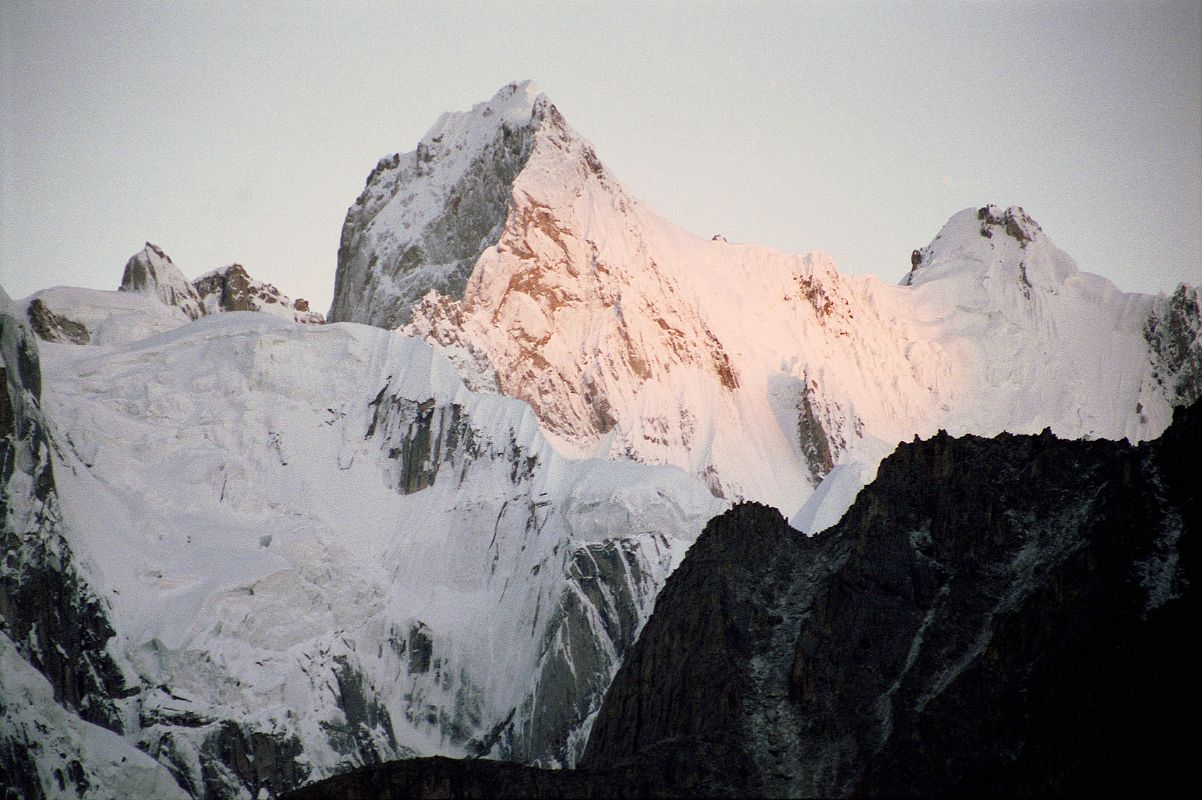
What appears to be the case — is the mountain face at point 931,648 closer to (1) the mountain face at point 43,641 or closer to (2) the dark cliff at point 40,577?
(1) the mountain face at point 43,641

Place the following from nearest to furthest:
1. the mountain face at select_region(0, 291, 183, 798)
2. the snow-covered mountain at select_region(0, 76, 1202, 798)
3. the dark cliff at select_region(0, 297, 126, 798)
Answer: the mountain face at select_region(0, 291, 183, 798)
the dark cliff at select_region(0, 297, 126, 798)
the snow-covered mountain at select_region(0, 76, 1202, 798)

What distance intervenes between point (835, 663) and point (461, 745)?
5486 centimetres

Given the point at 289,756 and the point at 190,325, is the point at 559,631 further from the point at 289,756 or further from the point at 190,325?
the point at 190,325

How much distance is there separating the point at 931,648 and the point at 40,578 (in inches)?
2798

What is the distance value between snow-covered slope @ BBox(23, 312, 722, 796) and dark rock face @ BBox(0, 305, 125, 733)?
308cm

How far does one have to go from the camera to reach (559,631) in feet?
501

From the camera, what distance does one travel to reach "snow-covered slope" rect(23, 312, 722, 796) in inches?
5856

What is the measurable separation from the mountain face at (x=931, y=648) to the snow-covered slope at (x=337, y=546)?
33002 mm

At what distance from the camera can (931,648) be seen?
338ft

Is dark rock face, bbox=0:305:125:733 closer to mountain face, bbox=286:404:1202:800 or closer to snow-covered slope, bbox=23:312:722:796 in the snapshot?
snow-covered slope, bbox=23:312:722:796

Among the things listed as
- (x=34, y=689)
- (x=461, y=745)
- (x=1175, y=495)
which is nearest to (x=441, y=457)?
(x=461, y=745)

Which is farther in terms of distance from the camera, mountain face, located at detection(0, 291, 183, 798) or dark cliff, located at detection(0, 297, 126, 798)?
dark cliff, located at detection(0, 297, 126, 798)

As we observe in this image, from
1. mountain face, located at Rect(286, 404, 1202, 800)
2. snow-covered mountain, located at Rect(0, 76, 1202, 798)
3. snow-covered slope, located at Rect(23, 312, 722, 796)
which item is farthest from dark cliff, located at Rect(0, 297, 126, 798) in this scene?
mountain face, located at Rect(286, 404, 1202, 800)

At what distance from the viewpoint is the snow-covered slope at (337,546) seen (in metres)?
149
